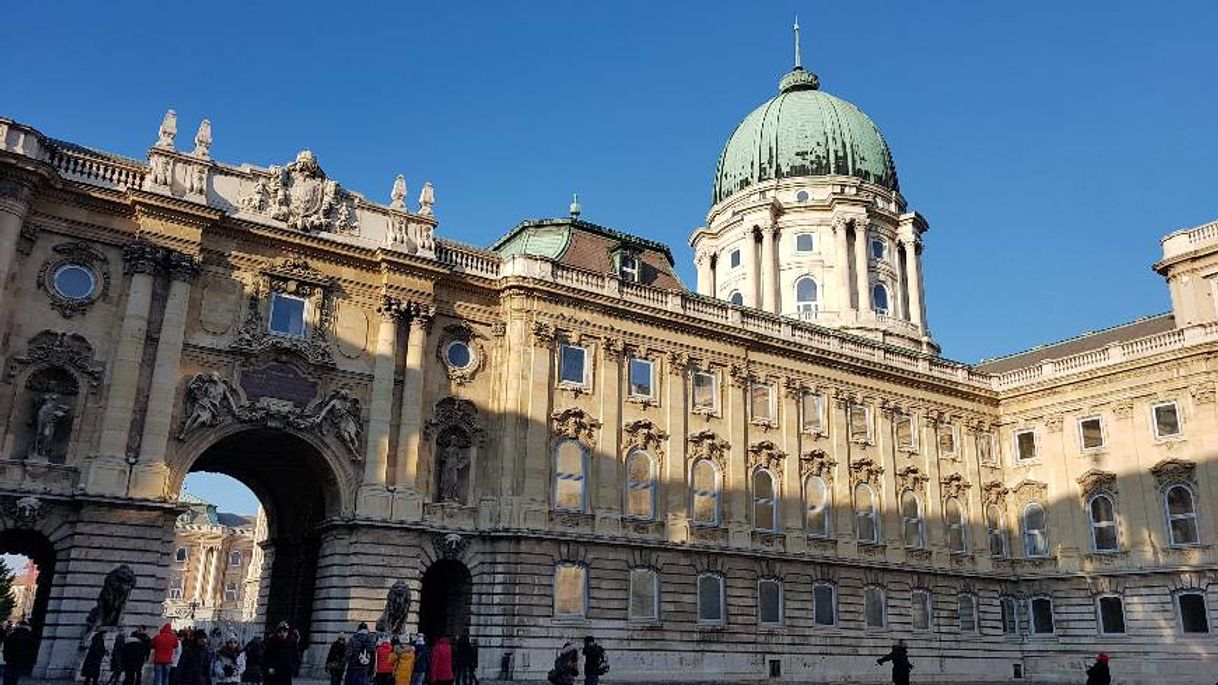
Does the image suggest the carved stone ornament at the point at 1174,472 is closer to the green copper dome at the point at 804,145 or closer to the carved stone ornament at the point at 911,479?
the carved stone ornament at the point at 911,479

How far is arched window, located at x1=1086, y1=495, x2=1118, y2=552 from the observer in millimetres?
48250

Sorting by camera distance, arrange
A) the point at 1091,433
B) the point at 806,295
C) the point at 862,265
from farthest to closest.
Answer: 1. the point at 806,295
2. the point at 862,265
3. the point at 1091,433

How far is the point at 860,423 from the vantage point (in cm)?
4809

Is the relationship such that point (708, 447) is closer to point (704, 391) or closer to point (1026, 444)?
point (704, 391)

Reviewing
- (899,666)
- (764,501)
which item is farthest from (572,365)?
(899,666)

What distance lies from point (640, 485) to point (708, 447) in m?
3.77

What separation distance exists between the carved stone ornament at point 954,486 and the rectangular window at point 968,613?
4.99 metres

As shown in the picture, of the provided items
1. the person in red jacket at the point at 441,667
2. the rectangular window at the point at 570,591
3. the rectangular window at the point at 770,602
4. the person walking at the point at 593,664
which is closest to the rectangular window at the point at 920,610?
the rectangular window at the point at 770,602

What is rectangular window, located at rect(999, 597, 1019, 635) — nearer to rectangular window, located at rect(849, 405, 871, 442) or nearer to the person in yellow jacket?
rectangular window, located at rect(849, 405, 871, 442)

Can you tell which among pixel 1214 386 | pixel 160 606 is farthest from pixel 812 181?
pixel 160 606

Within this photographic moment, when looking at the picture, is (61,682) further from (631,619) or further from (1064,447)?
(1064,447)

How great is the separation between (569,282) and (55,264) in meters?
18.1

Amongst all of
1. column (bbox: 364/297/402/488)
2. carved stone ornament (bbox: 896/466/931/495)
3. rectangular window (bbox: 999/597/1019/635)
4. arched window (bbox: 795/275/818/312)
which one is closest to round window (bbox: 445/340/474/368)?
column (bbox: 364/297/402/488)

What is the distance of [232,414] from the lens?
3319 cm
